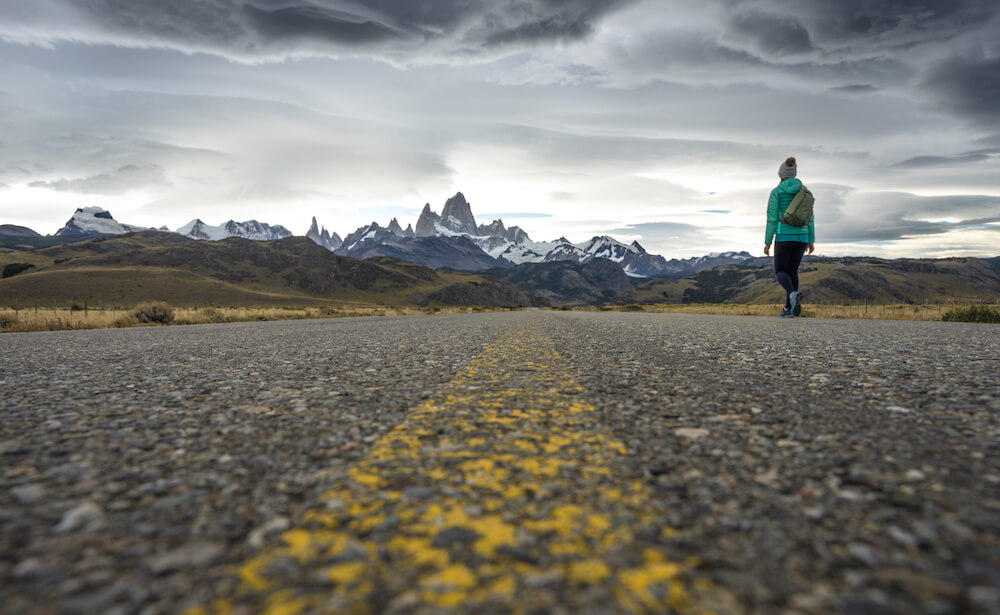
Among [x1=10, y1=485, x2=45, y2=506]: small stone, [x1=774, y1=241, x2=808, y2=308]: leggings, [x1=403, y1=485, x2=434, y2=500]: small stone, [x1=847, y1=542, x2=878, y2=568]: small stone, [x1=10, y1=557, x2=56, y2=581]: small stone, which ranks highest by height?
[x1=774, y1=241, x2=808, y2=308]: leggings

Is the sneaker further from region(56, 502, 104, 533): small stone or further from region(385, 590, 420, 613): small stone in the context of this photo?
region(56, 502, 104, 533): small stone

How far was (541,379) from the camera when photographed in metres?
5.69

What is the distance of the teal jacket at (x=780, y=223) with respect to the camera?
1842cm

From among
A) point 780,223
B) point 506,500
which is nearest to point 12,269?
point 780,223

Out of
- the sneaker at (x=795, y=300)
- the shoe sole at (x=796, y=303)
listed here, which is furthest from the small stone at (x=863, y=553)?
the shoe sole at (x=796, y=303)

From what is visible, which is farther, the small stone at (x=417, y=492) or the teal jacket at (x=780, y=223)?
the teal jacket at (x=780, y=223)

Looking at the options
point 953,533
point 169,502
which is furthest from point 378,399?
point 953,533

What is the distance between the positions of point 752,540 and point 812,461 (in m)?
1.18

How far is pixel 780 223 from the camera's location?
62.3 feet

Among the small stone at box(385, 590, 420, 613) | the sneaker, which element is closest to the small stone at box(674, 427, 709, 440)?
the small stone at box(385, 590, 420, 613)

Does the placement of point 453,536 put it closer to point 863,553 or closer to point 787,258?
point 863,553

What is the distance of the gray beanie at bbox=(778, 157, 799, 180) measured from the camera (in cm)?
1819

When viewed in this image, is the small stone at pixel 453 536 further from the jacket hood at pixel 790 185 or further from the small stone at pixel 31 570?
the jacket hood at pixel 790 185

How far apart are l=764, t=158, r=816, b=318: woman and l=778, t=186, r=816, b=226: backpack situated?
0.30m
